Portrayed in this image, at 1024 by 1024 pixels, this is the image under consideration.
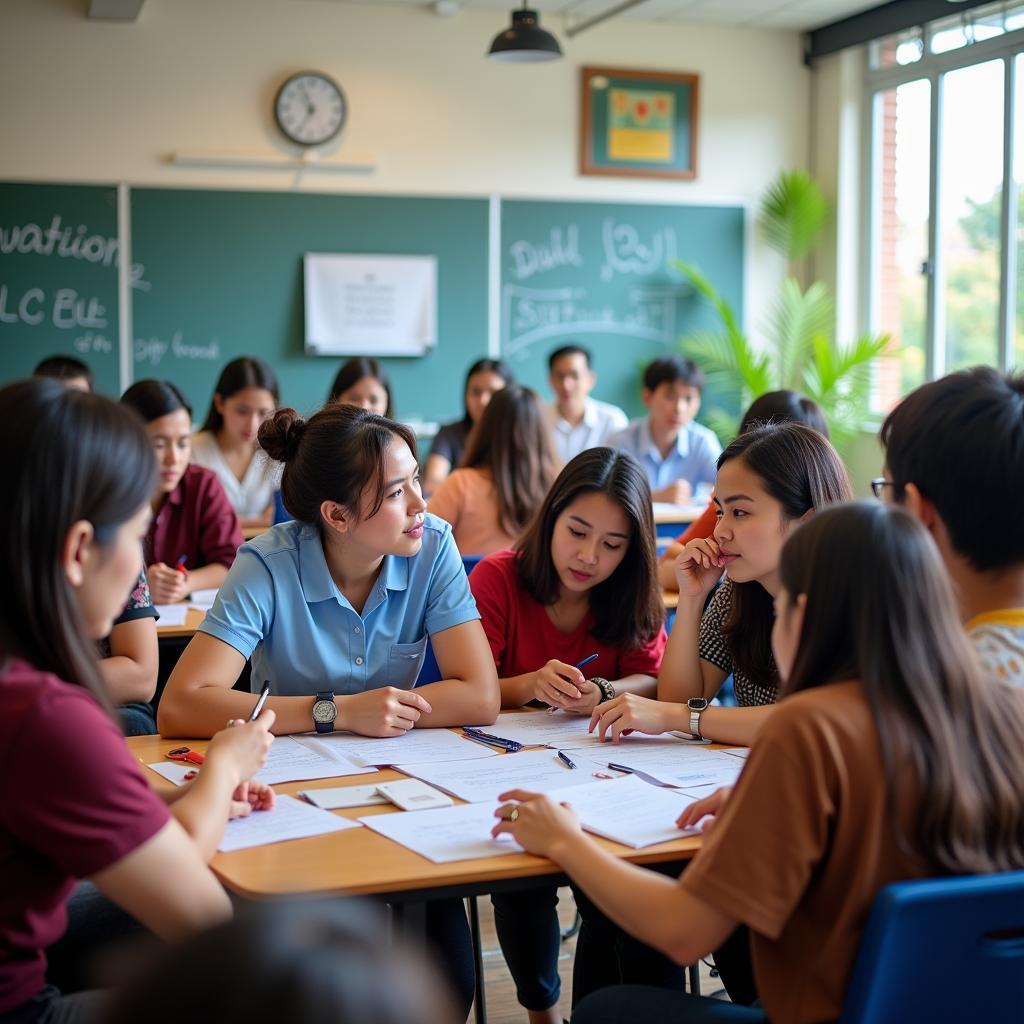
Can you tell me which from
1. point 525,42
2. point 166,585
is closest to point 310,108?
point 525,42

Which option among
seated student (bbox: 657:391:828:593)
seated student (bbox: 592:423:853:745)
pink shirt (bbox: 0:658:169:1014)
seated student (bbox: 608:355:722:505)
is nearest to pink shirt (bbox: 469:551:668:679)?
seated student (bbox: 592:423:853:745)

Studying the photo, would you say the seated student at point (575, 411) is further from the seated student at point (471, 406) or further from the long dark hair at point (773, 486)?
the long dark hair at point (773, 486)

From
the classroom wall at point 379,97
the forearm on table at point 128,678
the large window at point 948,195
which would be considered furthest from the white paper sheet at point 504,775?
the classroom wall at point 379,97

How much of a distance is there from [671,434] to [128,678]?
3.59 meters

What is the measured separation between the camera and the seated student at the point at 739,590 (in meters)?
2.18

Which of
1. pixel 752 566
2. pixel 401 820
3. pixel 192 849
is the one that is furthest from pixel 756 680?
pixel 192 849

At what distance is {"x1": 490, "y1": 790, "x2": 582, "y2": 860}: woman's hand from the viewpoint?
1565 mm

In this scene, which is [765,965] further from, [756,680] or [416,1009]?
[756,680]

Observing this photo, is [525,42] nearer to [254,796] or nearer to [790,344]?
[790,344]

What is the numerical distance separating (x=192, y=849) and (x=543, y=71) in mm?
6075

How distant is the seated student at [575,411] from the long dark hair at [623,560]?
11.3 feet

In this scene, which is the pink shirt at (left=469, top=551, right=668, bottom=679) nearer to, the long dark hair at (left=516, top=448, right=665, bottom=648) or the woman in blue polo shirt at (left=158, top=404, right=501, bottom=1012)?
the long dark hair at (left=516, top=448, right=665, bottom=648)

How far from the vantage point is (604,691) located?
2.37m

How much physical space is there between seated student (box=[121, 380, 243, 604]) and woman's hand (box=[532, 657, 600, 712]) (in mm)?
1586
